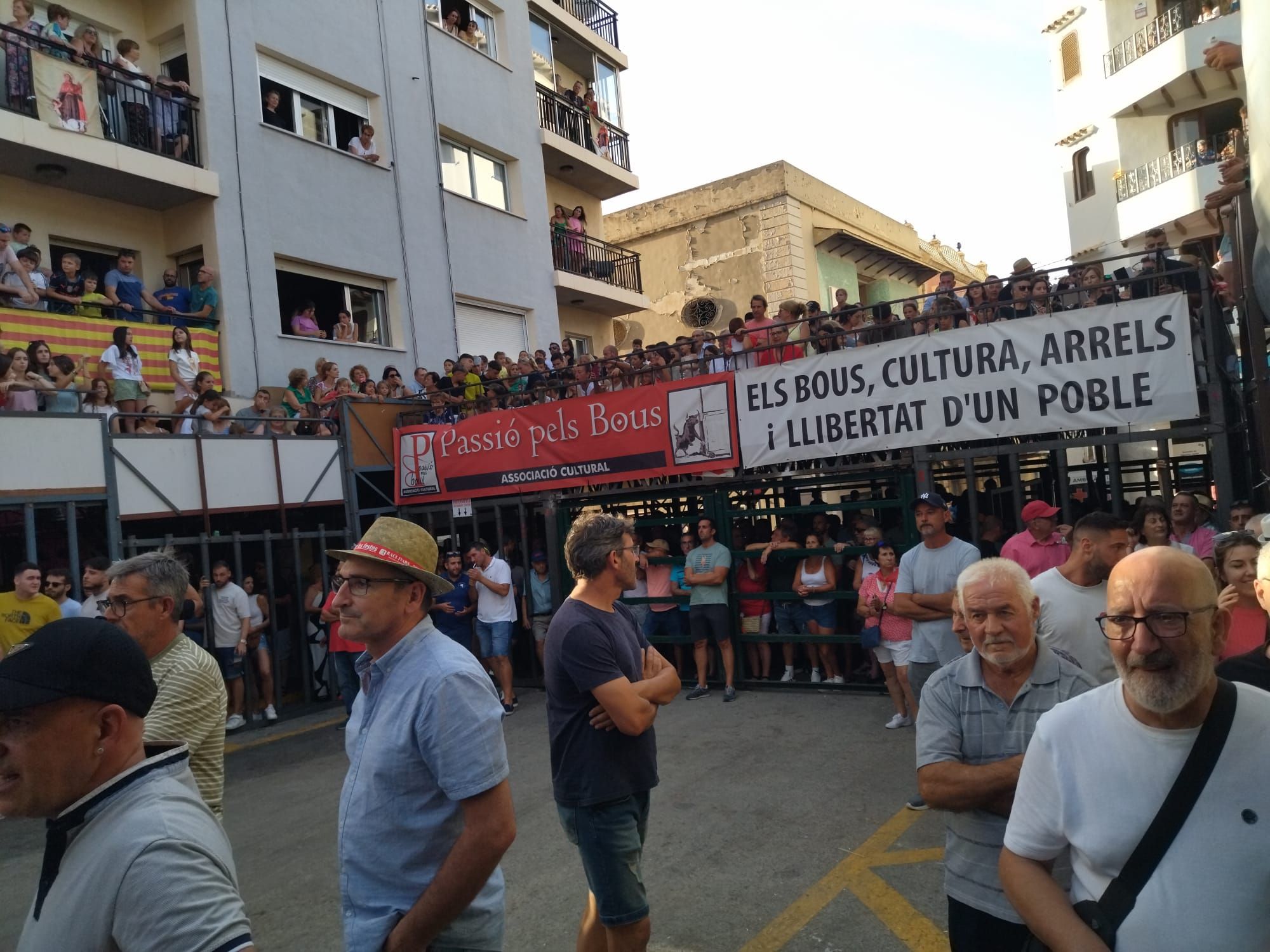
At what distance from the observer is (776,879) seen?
15.4 feet

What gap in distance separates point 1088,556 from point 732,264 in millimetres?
20538

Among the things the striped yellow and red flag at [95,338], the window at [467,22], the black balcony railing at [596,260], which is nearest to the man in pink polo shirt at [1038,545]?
the striped yellow and red flag at [95,338]

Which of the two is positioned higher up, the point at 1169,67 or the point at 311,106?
the point at 1169,67

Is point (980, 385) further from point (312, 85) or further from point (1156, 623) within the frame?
point (312, 85)

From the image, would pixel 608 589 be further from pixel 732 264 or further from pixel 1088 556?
pixel 732 264

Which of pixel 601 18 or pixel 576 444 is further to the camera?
pixel 601 18

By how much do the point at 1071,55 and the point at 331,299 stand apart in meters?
21.6

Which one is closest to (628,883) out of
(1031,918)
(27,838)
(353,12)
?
(1031,918)

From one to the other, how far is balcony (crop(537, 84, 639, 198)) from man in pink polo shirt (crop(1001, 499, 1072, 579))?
15.6m

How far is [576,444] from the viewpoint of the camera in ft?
34.6

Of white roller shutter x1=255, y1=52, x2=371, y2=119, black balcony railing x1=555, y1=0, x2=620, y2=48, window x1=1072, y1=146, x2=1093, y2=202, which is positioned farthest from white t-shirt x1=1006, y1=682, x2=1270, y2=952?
window x1=1072, y1=146, x2=1093, y2=202

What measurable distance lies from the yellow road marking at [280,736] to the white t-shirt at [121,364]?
477cm

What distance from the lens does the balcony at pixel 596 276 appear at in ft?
64.4

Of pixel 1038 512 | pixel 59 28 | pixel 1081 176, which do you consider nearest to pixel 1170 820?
pixel 1038 512
